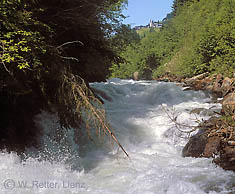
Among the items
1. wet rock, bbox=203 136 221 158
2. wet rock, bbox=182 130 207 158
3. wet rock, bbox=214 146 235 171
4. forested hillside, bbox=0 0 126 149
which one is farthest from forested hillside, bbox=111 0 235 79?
wet rock, bbox=214 146 235 171

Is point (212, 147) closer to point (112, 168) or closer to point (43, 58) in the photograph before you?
point (112, 168)

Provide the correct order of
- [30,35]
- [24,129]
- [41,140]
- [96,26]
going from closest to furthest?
[30,35]
[24,129]
[41,140]
[96,26]

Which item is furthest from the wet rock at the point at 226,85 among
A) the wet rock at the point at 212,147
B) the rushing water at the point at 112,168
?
the wet rock at the point at 212,147

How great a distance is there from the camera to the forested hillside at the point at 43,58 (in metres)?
4.20

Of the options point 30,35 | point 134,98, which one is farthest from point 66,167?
point 134,98

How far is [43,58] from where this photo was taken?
4801 millimetres

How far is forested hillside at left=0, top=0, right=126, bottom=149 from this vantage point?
4199 mm

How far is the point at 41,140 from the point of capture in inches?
233

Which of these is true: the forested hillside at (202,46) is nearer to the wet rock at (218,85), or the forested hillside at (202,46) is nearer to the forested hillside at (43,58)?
the wet rock at (218,85)

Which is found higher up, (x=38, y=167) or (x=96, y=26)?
(x=96, y=26)

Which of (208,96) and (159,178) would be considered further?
(208,96)

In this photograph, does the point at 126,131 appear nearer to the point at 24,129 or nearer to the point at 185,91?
the point at 24,129

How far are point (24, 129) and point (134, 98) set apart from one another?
35.6ft

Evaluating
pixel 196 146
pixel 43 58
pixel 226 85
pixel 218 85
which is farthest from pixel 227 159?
pixel 218 85
